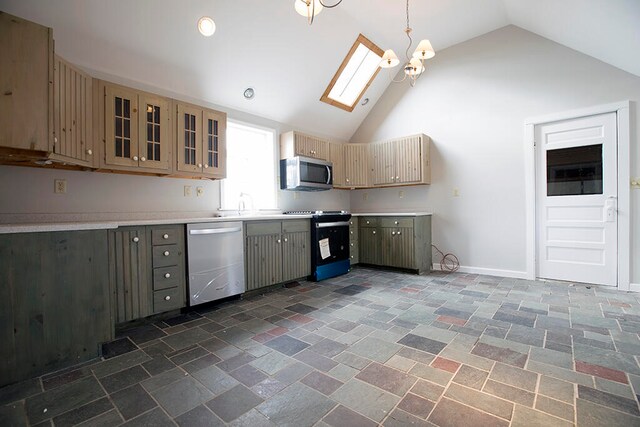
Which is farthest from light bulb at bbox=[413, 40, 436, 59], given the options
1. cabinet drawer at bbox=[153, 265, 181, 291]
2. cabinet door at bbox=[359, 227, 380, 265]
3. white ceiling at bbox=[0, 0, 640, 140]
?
cabinet drawer at bbox=[153, 265, 181, 291]

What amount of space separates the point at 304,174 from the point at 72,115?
9.01 feet

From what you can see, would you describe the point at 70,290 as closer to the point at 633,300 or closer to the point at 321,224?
the point at 321,224

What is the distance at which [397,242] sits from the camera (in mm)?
4613

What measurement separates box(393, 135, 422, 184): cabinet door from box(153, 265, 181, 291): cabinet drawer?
3.63 meters

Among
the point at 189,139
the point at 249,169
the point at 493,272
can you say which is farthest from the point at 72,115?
the point at 493,272

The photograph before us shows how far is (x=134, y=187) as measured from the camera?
304cm

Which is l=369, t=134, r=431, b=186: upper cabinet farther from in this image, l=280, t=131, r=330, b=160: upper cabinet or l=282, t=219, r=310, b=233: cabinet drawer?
l=282, t=219, r=310, b=233: cabinet drawer

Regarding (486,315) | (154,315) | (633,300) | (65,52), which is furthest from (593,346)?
(65,52)

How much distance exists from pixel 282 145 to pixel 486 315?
11.5 ft

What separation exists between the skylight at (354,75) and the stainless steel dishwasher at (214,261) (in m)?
2.89

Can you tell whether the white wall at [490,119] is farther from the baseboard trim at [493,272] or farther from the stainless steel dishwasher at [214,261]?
the stainless steel dishwasher at [214,261]

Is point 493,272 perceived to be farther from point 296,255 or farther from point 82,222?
point 82,222

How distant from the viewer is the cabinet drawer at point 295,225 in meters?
3.82

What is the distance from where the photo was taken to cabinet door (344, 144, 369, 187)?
17.4 ft
